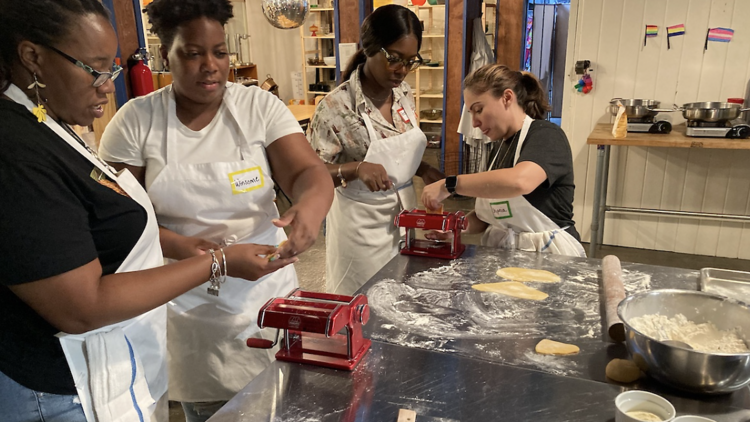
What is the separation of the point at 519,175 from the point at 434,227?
348 mm

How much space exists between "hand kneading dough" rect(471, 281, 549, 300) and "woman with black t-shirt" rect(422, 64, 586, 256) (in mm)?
375

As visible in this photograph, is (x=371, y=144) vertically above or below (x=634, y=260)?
above

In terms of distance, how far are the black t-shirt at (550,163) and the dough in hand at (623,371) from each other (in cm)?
88

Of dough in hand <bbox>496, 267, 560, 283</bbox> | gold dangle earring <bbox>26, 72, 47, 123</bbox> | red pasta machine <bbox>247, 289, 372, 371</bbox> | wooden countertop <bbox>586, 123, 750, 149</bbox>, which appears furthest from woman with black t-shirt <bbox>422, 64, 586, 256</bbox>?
wooden countertop <bbox>586, 123, 750, 149</bbox>

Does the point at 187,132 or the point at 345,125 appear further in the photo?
the point at 345,125

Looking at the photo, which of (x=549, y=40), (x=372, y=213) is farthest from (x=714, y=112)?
(x=549, y=40)

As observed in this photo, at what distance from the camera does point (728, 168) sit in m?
3.72

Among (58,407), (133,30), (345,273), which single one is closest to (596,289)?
(345,273)

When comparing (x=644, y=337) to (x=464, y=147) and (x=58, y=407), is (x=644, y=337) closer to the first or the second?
(x=58, y=407)

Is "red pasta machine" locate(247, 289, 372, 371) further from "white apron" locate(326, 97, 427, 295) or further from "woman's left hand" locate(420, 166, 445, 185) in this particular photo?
"woman's left hand" locate(420, 166, 445, 185)

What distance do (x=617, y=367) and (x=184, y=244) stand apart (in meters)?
1.07

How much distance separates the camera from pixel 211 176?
4.70 feet

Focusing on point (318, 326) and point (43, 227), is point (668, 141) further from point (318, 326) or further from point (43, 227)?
point (43, 227)

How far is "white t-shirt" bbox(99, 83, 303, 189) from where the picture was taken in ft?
4.64
